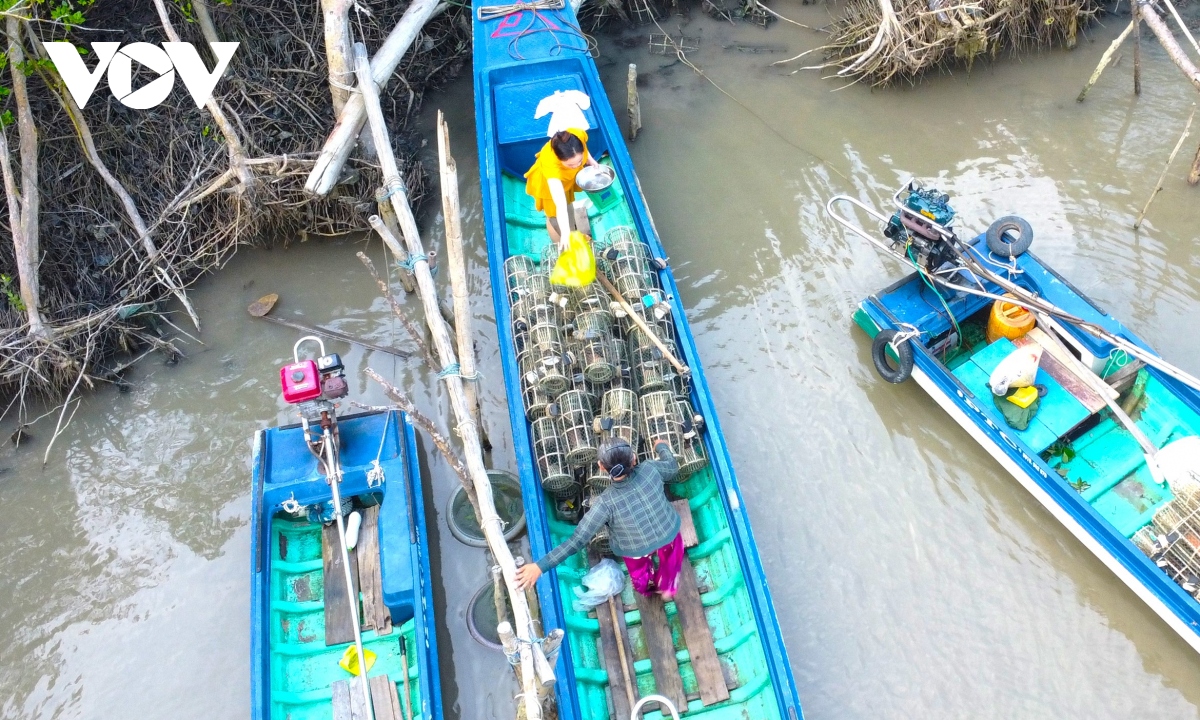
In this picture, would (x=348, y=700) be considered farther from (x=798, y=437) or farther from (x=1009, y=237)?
(x=1009, y=237)

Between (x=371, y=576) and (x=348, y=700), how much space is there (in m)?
0.97

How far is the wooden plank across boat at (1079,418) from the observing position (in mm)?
5969

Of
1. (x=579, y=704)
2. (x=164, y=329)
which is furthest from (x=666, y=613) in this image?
(x=164, y=329)

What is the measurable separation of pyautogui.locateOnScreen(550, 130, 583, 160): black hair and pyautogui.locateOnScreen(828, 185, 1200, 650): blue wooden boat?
2830 mm

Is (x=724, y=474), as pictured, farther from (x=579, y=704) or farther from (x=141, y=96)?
(x=141, y=96)

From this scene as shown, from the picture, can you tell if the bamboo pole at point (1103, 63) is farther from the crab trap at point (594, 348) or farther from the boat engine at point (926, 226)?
the crab trap at point (594, 348)

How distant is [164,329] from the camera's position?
Result: 8.66 metres

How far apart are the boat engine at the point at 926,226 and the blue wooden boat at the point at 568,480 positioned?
2.05 meters

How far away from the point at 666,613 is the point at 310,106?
689 centimetres

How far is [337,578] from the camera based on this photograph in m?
6.54

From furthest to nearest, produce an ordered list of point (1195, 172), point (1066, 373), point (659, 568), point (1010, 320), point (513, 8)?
1. point (513, 8)
2. point (1195, 172)
3. point (1010, 320)
4. point (1066, 373)
5. point (659, 568)

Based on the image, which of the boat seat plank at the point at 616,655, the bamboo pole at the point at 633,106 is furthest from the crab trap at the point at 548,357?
the bamboo pole at the point at 633,106

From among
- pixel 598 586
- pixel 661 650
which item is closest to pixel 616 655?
pixel 661 650

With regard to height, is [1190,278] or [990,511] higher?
[1190,278]
